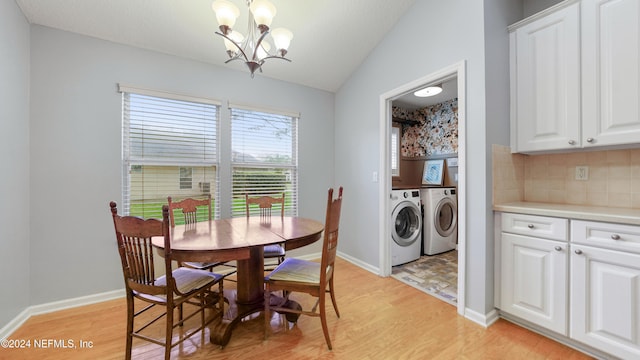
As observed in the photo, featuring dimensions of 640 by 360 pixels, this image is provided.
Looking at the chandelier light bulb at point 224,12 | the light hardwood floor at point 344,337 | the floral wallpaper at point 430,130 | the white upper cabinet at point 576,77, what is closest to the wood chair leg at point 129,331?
the light hardwood floor at point 344,337

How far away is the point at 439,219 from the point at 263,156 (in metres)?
2.66

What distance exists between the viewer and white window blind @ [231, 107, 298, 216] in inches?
116

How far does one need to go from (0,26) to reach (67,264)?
183 cm

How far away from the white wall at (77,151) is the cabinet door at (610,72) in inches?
136

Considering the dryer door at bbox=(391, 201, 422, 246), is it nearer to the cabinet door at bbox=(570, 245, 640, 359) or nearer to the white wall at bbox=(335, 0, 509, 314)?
the white wall at bbox=(335, 0, 509, 314)

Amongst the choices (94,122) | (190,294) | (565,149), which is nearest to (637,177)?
(565,149)

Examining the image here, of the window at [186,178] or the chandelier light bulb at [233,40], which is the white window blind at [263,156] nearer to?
the window at [186,178]

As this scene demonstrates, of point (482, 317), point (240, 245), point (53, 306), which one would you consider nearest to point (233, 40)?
point (240, 245)

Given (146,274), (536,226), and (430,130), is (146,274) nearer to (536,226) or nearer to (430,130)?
(536,226)

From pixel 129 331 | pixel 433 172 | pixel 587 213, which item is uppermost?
pixel 433 172

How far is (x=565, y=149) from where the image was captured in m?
1.82

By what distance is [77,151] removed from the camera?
7.14 ft

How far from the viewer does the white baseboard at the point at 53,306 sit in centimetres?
179

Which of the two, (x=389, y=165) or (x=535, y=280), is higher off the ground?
(x=389, y=165)
